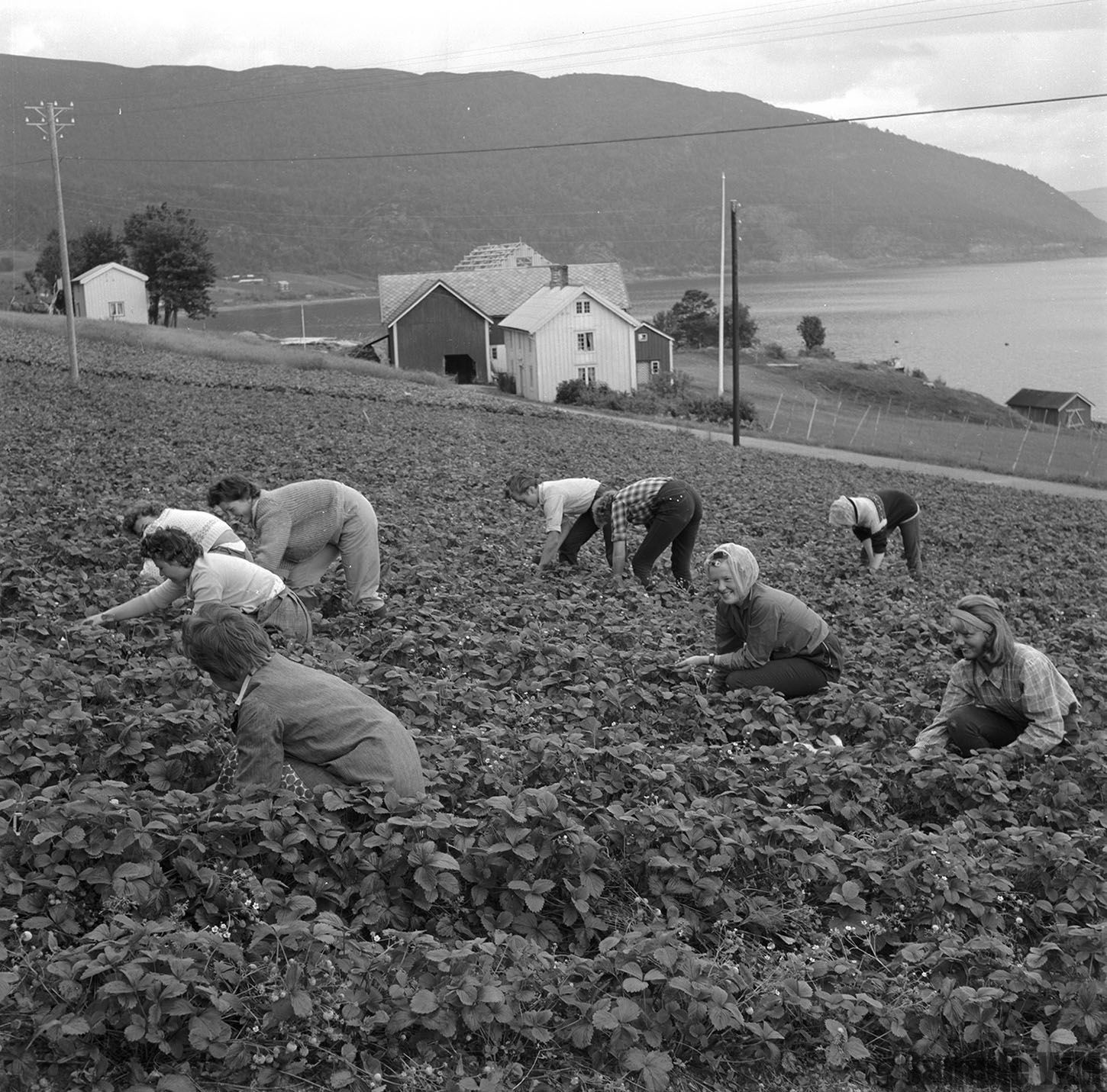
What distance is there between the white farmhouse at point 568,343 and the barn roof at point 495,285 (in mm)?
3764

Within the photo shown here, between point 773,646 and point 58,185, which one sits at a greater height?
point 58,185

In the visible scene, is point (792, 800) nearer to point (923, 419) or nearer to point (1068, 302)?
point (923, 419)

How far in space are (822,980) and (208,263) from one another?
98479 mm

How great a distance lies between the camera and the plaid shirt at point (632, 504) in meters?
11.1

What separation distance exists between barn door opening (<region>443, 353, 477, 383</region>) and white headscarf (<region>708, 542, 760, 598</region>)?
199 ft

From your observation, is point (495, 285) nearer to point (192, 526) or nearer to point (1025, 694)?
point (192, 526)

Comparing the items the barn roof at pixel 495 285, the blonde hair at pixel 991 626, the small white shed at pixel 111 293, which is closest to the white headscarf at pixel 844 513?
the blonde hair at pixel 991 626

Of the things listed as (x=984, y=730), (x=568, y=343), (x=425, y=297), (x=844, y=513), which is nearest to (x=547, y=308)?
(x=568, y=343)

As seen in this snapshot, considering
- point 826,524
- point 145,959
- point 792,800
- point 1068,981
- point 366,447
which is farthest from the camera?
point 366,447

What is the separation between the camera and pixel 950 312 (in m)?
171

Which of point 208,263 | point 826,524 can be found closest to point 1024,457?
point 826,524

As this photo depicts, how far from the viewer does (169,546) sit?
6.88m

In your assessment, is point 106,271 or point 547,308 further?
point 106,271

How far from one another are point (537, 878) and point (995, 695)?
342 centimetres
